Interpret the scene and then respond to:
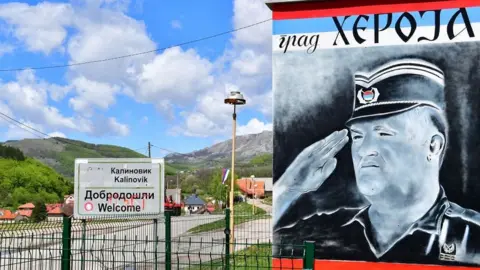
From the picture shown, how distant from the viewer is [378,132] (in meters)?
8.11

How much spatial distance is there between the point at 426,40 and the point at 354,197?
2424 mm

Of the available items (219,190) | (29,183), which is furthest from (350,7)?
(29,183)

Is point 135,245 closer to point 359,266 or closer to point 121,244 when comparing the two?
point 359,266

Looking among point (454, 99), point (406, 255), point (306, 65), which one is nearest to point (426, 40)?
point (454, 99)

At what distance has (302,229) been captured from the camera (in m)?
8.40

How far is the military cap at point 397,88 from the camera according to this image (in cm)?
787

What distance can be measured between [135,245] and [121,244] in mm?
4833

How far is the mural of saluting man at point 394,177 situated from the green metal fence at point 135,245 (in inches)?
33.2

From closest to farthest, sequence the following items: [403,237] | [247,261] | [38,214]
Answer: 1. [403,237]
2. [247,261]
3. [38,214]

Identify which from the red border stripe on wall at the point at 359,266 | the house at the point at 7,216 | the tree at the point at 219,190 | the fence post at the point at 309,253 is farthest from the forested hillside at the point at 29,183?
the fence post at the point at 309,253

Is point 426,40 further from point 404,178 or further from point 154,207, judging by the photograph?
point 154,207

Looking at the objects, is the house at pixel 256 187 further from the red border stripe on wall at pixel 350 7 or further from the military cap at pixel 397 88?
the military cap at pixel 397 88

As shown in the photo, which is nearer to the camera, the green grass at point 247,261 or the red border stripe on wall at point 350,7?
the red border stripe on wall at point 350,7

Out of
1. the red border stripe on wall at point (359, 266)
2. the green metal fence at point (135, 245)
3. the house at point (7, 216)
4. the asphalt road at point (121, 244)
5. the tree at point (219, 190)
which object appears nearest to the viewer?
the red border stripe on wall at point (359, 266)
